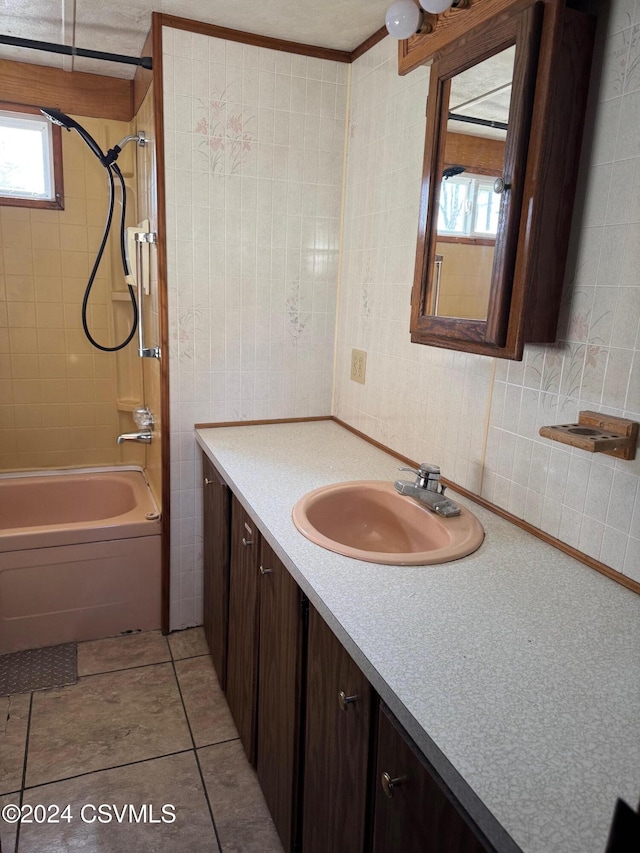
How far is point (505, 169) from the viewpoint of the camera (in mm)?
1137

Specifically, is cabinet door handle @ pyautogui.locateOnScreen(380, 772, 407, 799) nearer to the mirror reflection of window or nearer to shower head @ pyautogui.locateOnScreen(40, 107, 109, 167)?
the mirror reflection of window

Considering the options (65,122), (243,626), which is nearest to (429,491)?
(243,626)

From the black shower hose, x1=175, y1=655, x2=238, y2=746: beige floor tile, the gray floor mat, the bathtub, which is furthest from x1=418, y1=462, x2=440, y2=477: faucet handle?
the black shower hose

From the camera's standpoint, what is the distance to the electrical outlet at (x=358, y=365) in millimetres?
2109

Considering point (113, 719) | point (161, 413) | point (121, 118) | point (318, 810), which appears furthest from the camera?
point (121, 118)

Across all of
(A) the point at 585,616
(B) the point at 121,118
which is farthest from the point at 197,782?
(B) the point at 121,118

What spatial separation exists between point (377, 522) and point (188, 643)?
1.16 meters

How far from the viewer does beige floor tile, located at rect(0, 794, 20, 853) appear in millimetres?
1443

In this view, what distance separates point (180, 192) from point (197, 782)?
1856 millimetres

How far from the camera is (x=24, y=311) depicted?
2771 millimetres

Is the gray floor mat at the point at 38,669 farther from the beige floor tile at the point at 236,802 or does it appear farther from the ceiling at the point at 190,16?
the ceiling at the point at 190,16

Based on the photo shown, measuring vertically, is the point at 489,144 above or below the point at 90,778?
above

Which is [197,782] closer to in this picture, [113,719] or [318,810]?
[113,719]

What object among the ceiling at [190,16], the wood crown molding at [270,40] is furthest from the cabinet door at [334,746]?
the wood crown molding at [270,40]
